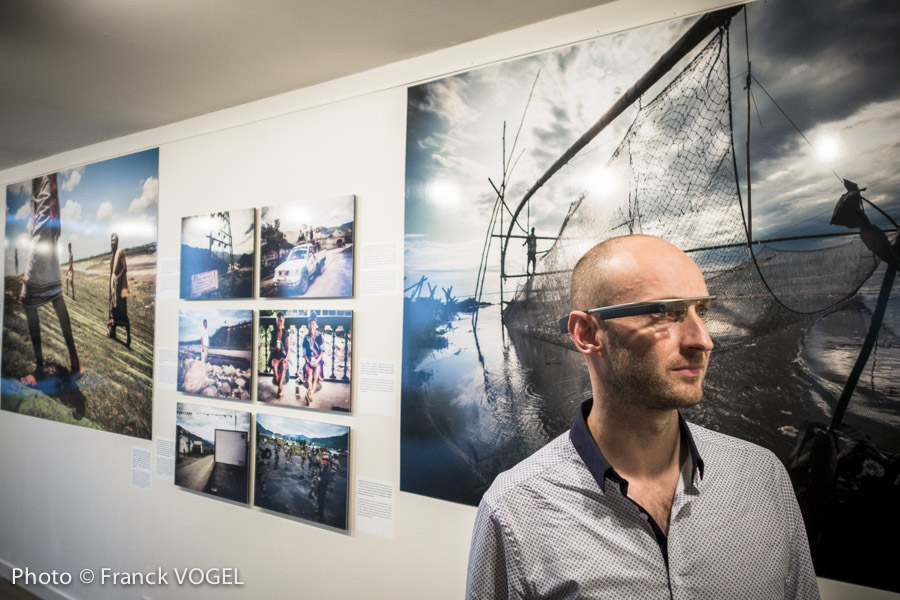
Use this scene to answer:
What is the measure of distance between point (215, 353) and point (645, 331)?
7.79ft

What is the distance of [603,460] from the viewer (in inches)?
41.2

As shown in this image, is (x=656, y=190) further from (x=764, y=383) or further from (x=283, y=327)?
(x=283, y=327)

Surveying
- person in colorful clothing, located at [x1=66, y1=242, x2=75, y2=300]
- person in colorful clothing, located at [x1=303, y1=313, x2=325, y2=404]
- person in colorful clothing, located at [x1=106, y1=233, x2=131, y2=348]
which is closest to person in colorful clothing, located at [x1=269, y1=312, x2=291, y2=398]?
person in colorful clothing, located at [x1=303, y1=313, x2=325, y2=404]

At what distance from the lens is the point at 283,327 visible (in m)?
2.46

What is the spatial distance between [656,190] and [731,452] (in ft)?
2.83

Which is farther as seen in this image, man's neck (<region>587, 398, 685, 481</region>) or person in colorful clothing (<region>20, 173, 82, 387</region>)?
person in colorful clothing (<region>20, 173, 82, 387</region>)

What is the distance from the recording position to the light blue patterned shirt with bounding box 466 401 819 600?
38.4 inches

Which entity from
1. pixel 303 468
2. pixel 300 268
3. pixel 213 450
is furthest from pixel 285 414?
pixel 300 268

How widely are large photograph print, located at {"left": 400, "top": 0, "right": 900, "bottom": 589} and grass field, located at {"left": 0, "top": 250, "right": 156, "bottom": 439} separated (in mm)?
1916

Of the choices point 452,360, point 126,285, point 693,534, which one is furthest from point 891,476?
point 126,285

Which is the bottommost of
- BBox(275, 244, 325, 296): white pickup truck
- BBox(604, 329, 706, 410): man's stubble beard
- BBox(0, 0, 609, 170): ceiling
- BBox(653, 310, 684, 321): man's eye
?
BBox(604, 329, 706, 410): man's stubble beard

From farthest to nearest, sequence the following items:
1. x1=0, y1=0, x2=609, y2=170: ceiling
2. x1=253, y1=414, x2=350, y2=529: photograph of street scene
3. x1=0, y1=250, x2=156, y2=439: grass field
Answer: x1=0, y1=250, x2=156, y2=439: grass field → x1=253, y1=414, x2=350, y2=529: photograph of street scene → x1=0, y1=0, x2=609, y2=170: ceiling

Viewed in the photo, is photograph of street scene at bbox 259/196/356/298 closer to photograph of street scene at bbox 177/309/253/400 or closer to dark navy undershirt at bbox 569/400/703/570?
photograph of street scene at bbox 177/309/253/400

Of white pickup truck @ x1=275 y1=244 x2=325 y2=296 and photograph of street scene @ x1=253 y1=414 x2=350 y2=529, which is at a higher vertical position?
white pickup truck @ x1=275 y1=244 x2=325 y2=296
